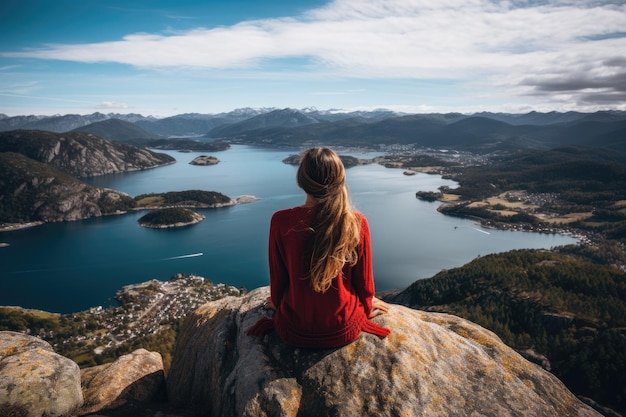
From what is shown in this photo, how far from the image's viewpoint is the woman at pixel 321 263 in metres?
4.01

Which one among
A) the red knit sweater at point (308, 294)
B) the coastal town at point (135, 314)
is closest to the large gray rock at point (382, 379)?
the red knit sweater at point (308, 294)

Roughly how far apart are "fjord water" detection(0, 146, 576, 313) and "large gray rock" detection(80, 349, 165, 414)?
4819 centimetres

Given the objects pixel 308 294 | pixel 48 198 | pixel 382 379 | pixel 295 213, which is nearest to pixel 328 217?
pixel 295 213

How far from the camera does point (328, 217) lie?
398cm

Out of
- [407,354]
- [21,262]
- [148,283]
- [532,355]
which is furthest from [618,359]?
[21,262]

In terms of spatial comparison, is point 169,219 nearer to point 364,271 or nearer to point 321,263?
point 364,271

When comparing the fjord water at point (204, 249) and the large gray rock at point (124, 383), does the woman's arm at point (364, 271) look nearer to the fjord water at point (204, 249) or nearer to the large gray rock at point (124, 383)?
the large gray rock at point (124, 383)

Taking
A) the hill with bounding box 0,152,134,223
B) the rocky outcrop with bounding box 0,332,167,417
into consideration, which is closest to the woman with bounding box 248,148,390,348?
the rocky outcrop with bounding box 0,332,167,417

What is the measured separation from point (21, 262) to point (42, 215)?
57.0 m

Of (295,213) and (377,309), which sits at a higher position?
(295,213)

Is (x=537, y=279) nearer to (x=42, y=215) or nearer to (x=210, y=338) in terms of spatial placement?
(x=210, y=338)

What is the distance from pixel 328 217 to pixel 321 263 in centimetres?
53

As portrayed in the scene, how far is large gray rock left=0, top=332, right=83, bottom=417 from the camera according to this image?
5.25 metres

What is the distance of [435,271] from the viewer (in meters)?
75.2
